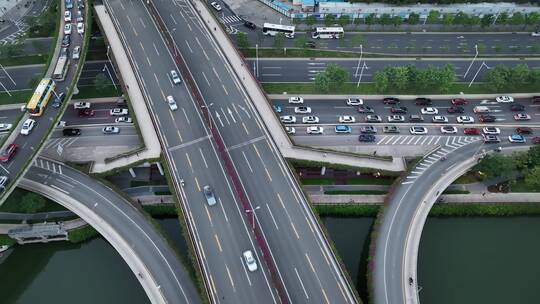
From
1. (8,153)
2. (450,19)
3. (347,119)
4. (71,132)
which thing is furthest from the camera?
(450,19)

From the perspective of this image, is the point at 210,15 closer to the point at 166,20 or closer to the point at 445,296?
the point at 166,20

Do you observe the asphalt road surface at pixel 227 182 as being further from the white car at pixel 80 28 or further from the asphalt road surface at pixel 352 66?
the asphalt road surface at pixel 352 66

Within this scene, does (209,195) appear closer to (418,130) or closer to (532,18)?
(418,130)

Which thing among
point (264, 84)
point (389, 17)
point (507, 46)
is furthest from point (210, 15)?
point (507, 46)

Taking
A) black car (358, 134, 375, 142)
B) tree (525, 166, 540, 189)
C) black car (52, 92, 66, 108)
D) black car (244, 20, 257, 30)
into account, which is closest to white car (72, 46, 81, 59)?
black car (52, 92, 66, 108)

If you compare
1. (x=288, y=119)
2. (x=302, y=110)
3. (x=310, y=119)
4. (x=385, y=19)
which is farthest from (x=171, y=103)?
(x=385, y=19)

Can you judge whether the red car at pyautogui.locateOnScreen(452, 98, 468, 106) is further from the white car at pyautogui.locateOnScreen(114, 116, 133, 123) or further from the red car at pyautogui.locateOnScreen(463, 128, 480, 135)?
the white car at pyautogui.locateOnScreen(114, 116, 133, 123)
